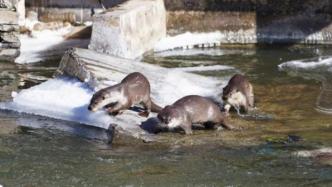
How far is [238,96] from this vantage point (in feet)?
28.7

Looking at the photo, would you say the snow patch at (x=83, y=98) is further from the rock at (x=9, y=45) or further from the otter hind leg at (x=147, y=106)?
the rock at (x=9, y=45)

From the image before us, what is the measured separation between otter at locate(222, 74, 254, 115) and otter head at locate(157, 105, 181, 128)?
1150mm

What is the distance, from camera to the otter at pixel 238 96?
28.9 feet

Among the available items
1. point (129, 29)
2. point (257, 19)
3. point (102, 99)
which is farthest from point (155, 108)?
point (257, 19)

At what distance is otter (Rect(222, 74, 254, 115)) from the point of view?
882 centimetres

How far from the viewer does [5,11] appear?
12.9m

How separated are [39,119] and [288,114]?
278 cm

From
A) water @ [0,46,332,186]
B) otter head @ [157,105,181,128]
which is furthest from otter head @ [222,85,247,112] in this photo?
otter head @ [157,105,181,128]

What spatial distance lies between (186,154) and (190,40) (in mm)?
7001

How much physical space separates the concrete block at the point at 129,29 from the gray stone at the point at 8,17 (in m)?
1.80

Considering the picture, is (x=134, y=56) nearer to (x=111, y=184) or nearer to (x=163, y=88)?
(x=163, y=88)

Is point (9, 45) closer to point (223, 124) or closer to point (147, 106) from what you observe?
point (147, 106)

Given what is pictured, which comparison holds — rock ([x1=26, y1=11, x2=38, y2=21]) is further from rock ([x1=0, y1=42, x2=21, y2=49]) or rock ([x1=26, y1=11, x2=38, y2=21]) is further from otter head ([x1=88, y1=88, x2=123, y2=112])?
otter head ([x1=88, y1=88, x2=123, y2=112])

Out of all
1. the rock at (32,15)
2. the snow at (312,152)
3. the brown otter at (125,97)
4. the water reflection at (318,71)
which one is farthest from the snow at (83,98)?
the rock at (32,15)
